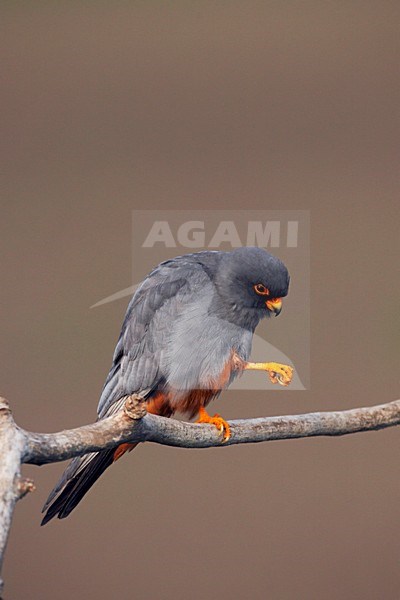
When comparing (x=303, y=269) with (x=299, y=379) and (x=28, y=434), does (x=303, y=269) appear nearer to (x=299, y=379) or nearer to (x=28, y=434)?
(x=299, y=379)

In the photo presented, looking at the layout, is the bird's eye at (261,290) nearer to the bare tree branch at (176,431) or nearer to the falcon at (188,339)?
the falcon at (188,339)

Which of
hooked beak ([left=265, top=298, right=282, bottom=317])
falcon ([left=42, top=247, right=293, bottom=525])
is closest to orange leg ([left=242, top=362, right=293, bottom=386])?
falcon ([left=42, top=247, right=293, bottom=525])

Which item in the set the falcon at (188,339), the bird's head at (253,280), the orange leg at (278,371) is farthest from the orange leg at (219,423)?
the bird's head at (253,280)

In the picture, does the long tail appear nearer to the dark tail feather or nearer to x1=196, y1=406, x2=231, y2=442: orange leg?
the dark tail feather

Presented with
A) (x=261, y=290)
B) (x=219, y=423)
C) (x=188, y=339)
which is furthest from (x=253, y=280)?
(x=219, y=423)

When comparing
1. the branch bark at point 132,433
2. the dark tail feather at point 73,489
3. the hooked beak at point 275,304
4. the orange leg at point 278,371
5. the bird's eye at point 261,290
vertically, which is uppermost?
the bird's eye at point 261,290

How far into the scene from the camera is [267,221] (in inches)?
73.4

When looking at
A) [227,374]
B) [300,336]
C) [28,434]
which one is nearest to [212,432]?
[227,374]

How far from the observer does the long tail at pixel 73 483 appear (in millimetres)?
1583

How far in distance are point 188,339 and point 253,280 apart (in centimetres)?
20

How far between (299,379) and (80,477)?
1.76ft

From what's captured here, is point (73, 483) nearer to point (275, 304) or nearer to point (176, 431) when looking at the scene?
point (176, 431)

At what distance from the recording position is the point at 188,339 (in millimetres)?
1715

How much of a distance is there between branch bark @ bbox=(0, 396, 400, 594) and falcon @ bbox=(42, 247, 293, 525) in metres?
0.07
